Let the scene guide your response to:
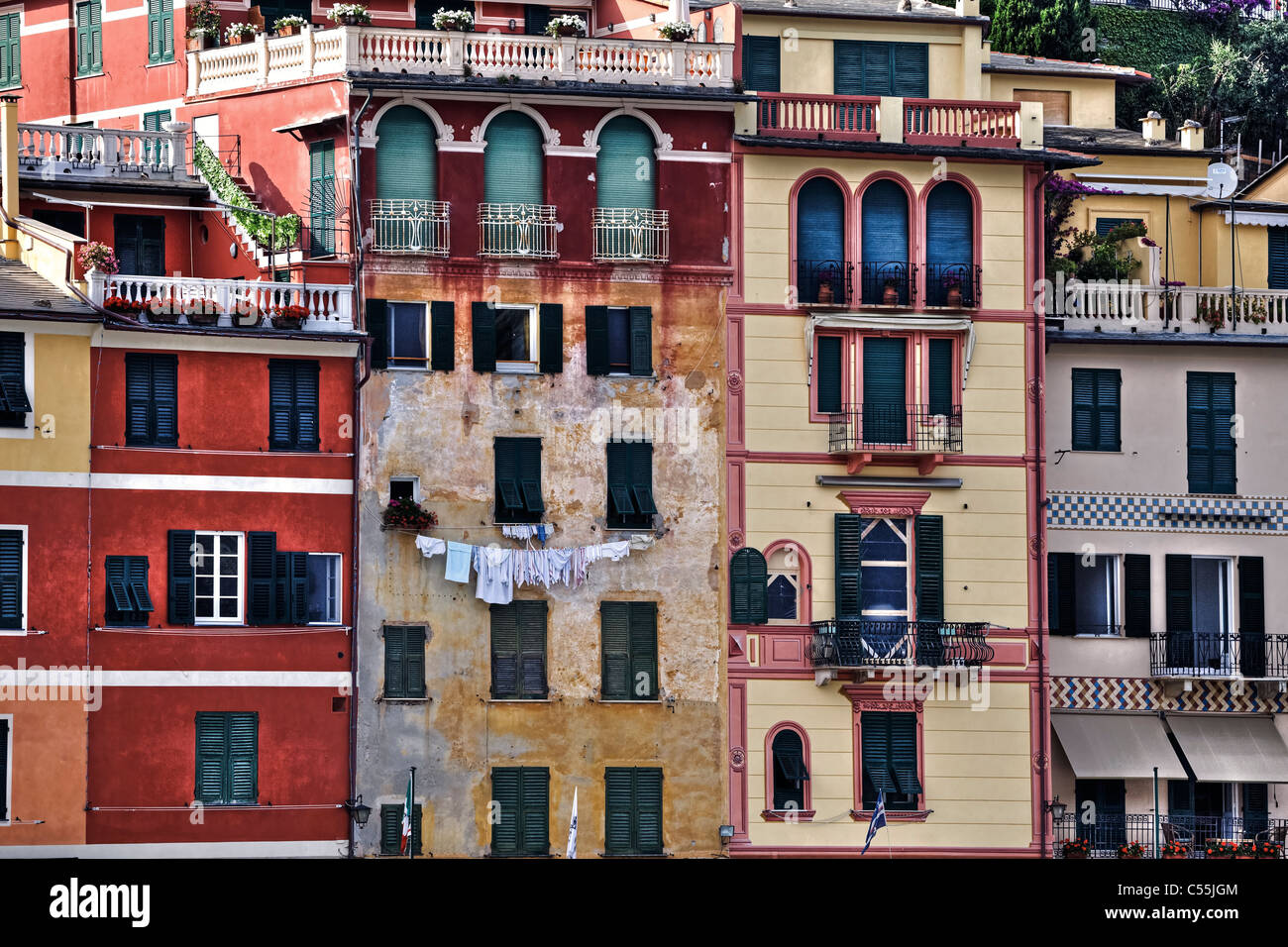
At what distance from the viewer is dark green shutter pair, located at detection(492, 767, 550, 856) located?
48.8 meters

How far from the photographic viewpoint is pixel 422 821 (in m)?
48.3

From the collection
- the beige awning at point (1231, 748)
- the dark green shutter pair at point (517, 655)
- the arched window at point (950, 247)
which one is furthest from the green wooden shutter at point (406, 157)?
the beige awning at point (1231, 748)

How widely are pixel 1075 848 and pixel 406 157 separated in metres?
22.5

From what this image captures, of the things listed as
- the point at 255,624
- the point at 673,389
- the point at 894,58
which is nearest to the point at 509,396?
the point at 673,389

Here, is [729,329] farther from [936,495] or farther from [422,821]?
[422,821]

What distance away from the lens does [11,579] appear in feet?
150

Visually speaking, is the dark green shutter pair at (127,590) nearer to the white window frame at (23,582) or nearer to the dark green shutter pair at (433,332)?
the white window frame at (23,582)

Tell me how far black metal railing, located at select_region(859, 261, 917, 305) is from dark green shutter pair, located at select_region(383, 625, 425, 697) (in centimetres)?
1332

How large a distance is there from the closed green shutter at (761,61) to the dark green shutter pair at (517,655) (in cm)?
1625

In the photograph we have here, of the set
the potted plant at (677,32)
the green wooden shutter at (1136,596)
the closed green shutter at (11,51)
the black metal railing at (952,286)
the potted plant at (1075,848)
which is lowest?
the potted plant at (1075,848)

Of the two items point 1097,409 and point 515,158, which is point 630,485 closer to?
point 515,158

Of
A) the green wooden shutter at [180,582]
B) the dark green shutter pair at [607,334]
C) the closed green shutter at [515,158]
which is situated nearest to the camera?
the green wooden shutter at [180,582]

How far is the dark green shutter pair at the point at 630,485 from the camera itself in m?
50.2

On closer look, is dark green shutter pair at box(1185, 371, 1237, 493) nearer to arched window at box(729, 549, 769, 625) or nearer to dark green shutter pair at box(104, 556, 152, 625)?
arched window at box(729, 549, 769, 625)
